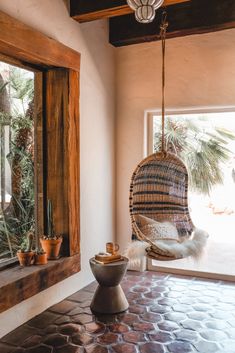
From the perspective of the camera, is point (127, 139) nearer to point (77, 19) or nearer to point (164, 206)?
point (164, 206)

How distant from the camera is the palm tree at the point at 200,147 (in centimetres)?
361

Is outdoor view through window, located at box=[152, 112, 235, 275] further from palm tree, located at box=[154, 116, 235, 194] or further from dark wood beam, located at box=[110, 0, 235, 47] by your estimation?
dark wood beam, located at box=[110, 0, 235, 47]

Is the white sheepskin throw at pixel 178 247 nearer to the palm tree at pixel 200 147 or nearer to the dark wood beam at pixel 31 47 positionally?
the palm tree at pixel 200 147

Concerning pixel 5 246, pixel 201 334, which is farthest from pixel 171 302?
pixel 5 246

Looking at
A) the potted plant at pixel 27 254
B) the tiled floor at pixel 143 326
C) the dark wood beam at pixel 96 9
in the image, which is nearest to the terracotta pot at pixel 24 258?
the potted plant at pixel 27 254

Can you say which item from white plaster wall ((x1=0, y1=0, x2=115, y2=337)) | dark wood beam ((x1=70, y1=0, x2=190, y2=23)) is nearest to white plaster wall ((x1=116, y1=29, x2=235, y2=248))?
white plaster wall ((x1=0, y1=0, x2=115, y2=337))

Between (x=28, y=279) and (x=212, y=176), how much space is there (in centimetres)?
214

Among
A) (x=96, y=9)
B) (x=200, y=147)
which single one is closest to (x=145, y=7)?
(x=96, y=9)

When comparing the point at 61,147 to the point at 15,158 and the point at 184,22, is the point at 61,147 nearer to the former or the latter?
the point at 15,158

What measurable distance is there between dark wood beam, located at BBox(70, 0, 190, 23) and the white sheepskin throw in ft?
6.25

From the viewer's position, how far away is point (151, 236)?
9.41ft

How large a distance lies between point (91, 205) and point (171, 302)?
119 cm

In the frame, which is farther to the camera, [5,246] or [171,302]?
[171,302]

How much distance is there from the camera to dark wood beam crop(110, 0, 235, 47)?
10.3 feet
